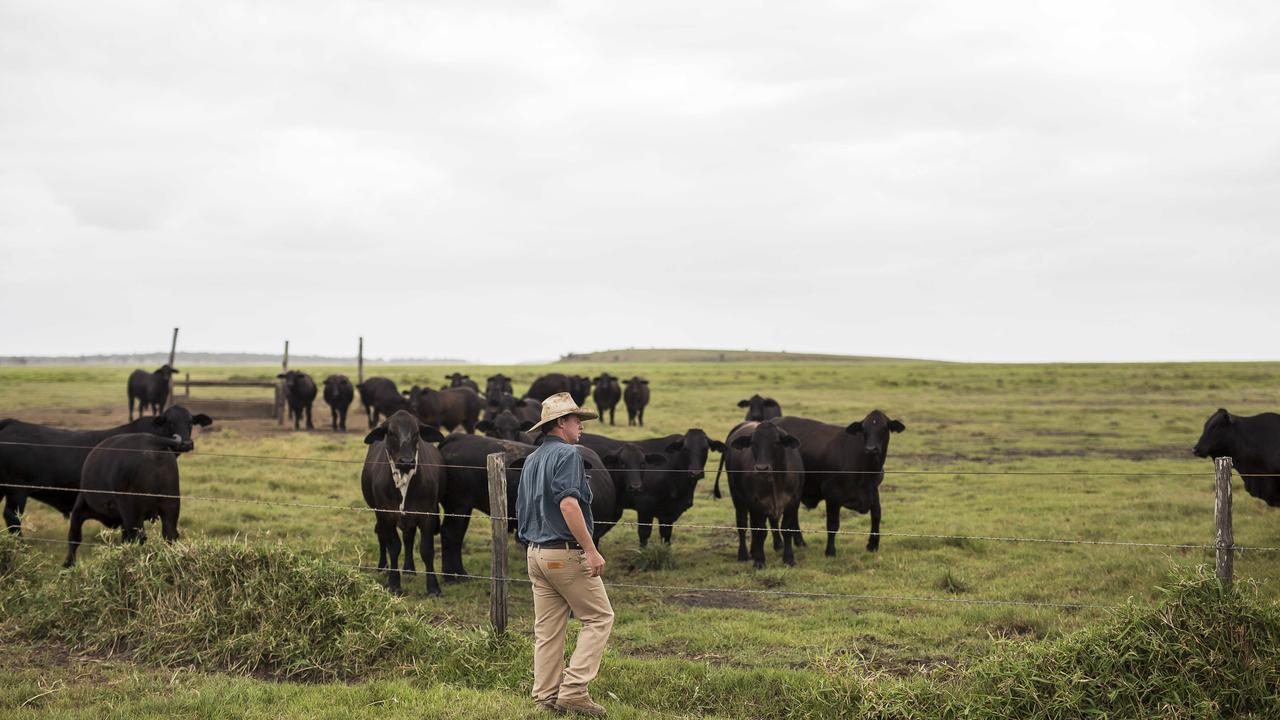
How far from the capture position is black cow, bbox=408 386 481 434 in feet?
87.5

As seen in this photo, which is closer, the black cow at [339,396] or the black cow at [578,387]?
the black cow at [339,396]

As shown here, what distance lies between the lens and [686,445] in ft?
43.7

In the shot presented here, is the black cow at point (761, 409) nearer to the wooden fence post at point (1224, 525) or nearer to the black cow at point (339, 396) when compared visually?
the wooden fence post at point (1224, 525)

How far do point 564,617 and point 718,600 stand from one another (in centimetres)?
398

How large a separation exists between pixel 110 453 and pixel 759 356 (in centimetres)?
15882

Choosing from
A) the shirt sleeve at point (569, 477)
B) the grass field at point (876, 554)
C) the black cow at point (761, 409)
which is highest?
the shirt sleeve at point (569, 477)

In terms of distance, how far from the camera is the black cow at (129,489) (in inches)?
415

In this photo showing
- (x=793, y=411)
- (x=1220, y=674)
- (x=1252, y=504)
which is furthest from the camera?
(x=793, y=411)

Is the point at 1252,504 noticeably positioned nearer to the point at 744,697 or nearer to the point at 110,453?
the point at 744,697

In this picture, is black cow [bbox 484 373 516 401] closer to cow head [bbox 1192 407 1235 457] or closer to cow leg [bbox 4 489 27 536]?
cow leg [bbox 4 489 27 536]

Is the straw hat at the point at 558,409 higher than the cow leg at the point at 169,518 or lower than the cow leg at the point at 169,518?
higher

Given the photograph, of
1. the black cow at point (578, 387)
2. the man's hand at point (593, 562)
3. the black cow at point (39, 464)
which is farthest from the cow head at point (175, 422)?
the black cow at point (578, 387)

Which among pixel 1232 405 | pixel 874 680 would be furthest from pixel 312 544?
pixel 1232 405

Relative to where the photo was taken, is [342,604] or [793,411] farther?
[793,411]
